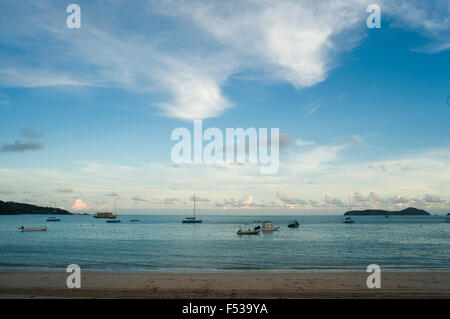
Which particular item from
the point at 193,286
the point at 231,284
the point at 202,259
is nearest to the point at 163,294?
the point at 193,286

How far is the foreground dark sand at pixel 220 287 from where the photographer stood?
16.3m

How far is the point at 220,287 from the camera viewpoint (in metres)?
19.1

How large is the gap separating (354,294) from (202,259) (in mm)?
24667

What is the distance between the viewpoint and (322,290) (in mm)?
18078

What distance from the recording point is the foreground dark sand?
16297 mm

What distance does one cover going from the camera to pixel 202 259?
38656 mm
